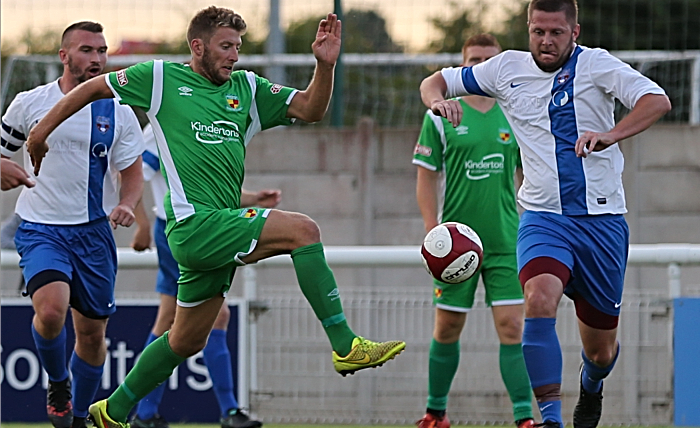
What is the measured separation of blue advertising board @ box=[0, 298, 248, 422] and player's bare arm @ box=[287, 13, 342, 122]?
9.31 ft

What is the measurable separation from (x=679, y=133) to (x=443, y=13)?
7.48ft

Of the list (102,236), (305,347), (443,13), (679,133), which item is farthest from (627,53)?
(102,236)

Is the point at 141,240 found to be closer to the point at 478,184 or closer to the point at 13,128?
the point at 13,128

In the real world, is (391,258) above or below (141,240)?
below

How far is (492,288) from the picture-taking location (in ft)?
22.6

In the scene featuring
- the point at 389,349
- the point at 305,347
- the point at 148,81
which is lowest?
the point at 305,347

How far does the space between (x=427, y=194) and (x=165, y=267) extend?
1.84m

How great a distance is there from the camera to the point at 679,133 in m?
9.30

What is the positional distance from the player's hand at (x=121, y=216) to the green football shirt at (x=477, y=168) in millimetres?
1809

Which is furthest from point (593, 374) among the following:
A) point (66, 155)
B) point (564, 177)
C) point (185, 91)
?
point (66, 155)

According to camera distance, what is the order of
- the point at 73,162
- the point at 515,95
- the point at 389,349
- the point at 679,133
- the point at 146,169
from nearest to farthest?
the point at 389,349
the point at 515,95
the point at 73,162
the point at 146,169
the point at 679,133

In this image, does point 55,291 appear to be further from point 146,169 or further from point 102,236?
point 146,169

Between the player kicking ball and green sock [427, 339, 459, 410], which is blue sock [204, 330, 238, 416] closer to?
green sock [427, 339, 459, 410]

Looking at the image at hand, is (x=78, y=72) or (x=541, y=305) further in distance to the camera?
(x=78, y=72)
